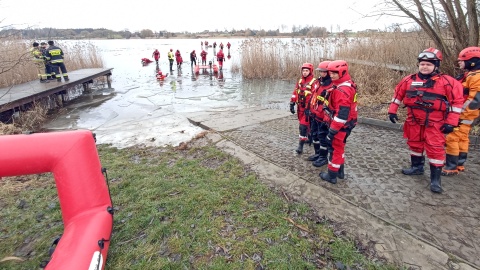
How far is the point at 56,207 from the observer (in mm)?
3668

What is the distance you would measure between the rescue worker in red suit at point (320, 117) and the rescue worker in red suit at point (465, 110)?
1695mm

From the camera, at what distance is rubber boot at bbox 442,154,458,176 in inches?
153

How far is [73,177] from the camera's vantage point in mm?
2695

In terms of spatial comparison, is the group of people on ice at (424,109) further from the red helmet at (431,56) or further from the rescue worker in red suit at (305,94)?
the rescue worker in red suit at (305,94)

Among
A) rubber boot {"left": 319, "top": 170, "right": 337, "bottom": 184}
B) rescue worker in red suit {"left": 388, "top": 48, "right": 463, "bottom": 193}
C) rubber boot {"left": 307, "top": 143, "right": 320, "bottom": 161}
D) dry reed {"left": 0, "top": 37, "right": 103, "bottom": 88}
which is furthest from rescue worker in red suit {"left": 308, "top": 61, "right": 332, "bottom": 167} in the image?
dry reed {"left": 0, "top": 37, "right": 103, "bottom": 88}

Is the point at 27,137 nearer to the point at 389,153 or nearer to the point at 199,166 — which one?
the point at 199,166

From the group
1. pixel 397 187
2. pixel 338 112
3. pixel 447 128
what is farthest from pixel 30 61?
pixel 447 128

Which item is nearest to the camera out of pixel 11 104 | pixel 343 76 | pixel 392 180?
pixel 343 76

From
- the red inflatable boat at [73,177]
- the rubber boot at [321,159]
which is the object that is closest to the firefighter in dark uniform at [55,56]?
the red inflatable boat at [73,177]

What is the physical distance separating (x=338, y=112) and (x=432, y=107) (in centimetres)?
117

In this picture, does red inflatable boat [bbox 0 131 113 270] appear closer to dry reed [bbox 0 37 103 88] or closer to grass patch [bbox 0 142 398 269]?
grass patch [bbox 0 142 398 269]

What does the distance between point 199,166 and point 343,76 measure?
2646 millimetres

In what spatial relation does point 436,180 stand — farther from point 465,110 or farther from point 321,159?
point 321,159

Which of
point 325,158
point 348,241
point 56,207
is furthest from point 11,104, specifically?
point 348,241
